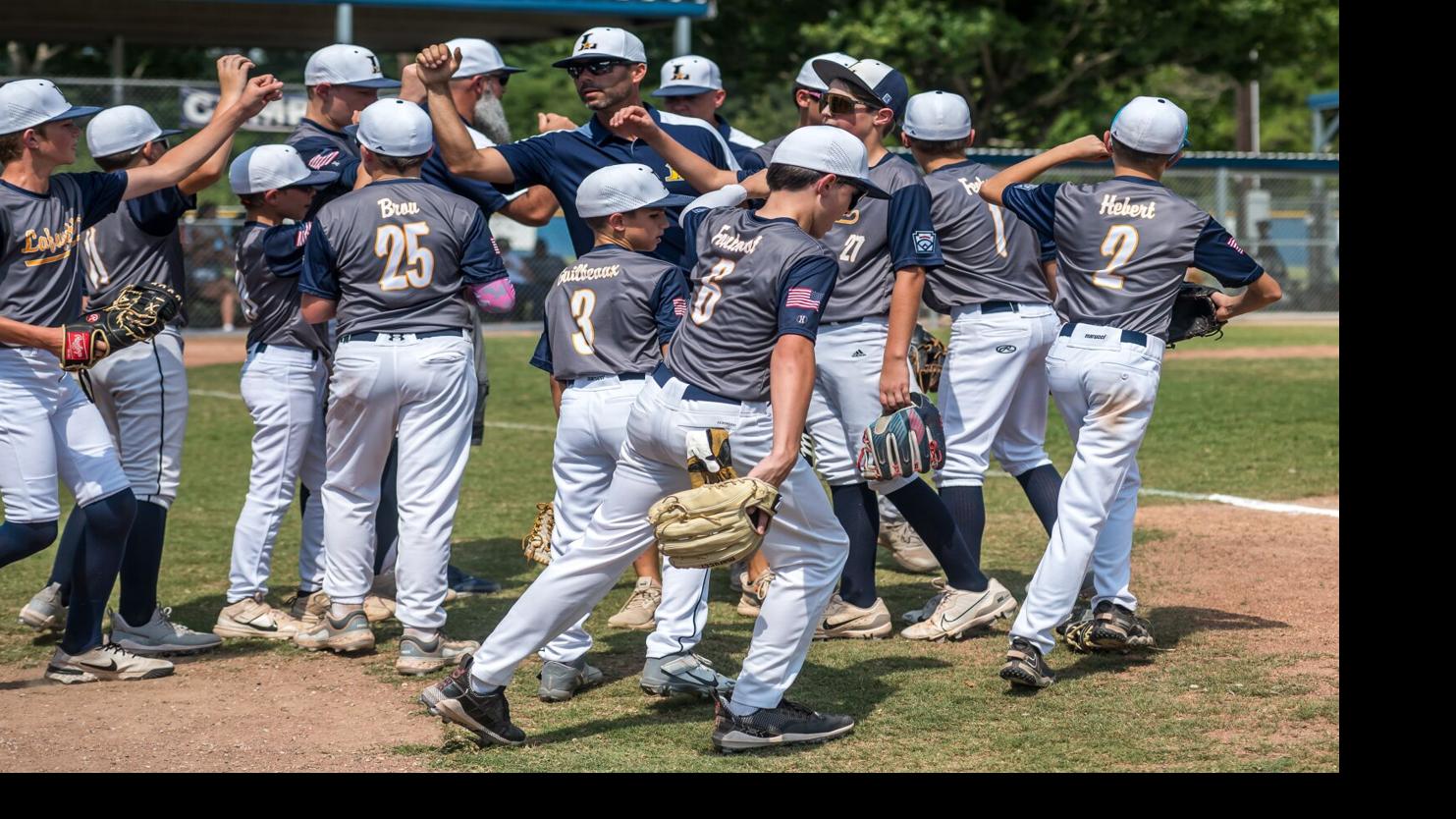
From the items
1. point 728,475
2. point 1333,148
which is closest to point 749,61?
point 1333,148

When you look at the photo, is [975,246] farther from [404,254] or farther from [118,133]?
[118,133]

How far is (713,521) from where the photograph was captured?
15.1 ft

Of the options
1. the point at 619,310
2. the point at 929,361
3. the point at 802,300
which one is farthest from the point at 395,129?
the point at 929,361

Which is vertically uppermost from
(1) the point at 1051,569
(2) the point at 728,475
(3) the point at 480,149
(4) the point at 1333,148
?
(4) the point at 1333,148

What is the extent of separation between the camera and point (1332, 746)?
499 centimetres

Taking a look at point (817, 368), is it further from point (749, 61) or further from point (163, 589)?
point (749, 61)

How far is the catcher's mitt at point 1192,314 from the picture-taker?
6371 millimetres

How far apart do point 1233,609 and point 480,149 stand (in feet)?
12.4

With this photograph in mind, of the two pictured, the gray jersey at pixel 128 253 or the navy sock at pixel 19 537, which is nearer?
the navy sock at pixel 19 537

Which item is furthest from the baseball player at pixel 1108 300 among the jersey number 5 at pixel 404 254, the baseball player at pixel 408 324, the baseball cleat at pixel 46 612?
the baseball cleat at pixel 46 612

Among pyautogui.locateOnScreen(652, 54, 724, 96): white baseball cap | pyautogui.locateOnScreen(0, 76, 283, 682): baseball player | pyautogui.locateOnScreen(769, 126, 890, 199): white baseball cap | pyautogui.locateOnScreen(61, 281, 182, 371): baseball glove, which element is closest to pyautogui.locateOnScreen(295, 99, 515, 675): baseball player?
pyautogui.locateOnScreen(61, 281, 182, 371): baseball glove

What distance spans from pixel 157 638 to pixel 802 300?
11.0 ft

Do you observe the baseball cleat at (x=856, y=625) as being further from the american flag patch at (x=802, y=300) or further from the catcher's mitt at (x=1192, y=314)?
the american flag patch at (x=802, y=300)

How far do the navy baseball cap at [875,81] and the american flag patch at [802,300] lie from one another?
209 cm
